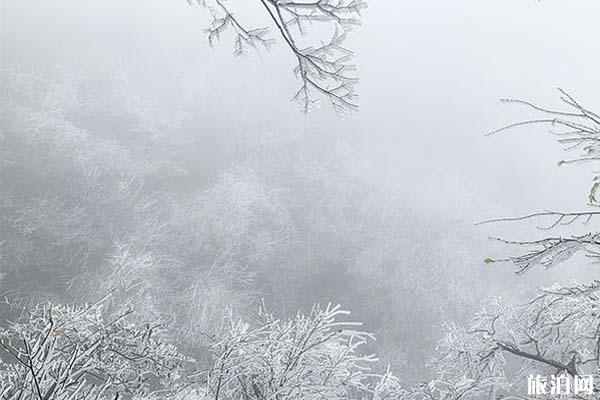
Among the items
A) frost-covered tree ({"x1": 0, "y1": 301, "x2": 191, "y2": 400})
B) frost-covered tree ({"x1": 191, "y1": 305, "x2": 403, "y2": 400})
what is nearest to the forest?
frost-covered tree ({"x1": 0, "y1": 301, "x2": 191, "y2": 400})

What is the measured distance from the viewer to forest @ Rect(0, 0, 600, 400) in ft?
35.5

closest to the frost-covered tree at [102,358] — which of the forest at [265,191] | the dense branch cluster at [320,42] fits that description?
the forest at [265,191]

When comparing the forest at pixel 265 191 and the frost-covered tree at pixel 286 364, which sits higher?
the forest at pixel 265 191

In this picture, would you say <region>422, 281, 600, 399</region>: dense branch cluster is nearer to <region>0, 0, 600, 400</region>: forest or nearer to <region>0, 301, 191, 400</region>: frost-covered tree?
<region>0, 0, 600, 400</region>: forest

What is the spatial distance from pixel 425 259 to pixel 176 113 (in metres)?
8.50

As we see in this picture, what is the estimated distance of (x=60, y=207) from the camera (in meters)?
11.8

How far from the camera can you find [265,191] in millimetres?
14039

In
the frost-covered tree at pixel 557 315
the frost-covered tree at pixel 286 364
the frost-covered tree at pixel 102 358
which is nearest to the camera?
the frost-covered tree at pixel 557 315

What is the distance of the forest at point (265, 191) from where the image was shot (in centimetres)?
1083

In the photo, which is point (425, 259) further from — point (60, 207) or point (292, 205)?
point (60, 207)

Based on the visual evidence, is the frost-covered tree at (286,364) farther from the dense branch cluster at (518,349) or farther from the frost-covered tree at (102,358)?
the dense branch cluster at (518,349)

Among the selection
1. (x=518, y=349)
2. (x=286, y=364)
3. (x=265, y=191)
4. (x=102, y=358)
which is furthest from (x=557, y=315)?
(x=265, y=191)

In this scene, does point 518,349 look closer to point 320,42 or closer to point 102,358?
point 102,358

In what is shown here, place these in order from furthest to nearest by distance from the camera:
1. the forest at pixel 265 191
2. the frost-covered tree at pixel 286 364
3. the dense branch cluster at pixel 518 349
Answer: the forest at pixel 265 191 → the dense branch cluster at pixel 518 349 → the frost-covered tree at pixel 286 364
